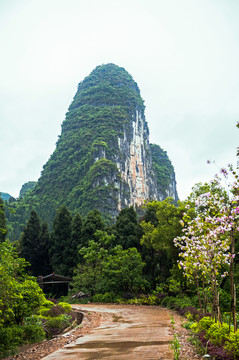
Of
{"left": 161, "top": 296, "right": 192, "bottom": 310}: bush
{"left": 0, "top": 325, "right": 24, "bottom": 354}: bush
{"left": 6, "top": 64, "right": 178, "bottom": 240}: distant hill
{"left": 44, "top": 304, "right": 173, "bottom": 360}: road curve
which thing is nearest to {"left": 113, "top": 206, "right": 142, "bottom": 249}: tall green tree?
{"left": 161, "top": 296, "right": 192, "bottom": 310}: bush

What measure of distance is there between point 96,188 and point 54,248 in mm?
43059

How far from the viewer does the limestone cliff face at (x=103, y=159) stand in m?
80.2

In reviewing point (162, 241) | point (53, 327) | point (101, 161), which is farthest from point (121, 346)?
point (101, 161)

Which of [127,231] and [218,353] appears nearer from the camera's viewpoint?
[218,353]

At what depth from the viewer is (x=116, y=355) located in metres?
6.36

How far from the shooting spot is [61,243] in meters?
35.6

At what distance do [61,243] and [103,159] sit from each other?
5022cm

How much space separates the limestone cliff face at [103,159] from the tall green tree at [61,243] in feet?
115

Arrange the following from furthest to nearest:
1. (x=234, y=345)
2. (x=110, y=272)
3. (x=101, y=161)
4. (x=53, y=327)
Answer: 1. (x=101, y=161)
2. (x=110, y=272)
3. (x=53, y=327)
4. (x=234, y=345)

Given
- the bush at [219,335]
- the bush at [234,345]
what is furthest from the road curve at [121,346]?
the bush at [234,345]

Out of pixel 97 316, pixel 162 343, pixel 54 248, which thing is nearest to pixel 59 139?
pixel 54 248

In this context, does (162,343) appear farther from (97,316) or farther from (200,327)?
(97,316)

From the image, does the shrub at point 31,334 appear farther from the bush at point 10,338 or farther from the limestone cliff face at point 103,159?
the limestone cliff face at point 103,159

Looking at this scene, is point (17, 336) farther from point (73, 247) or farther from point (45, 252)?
point (45, 252)
